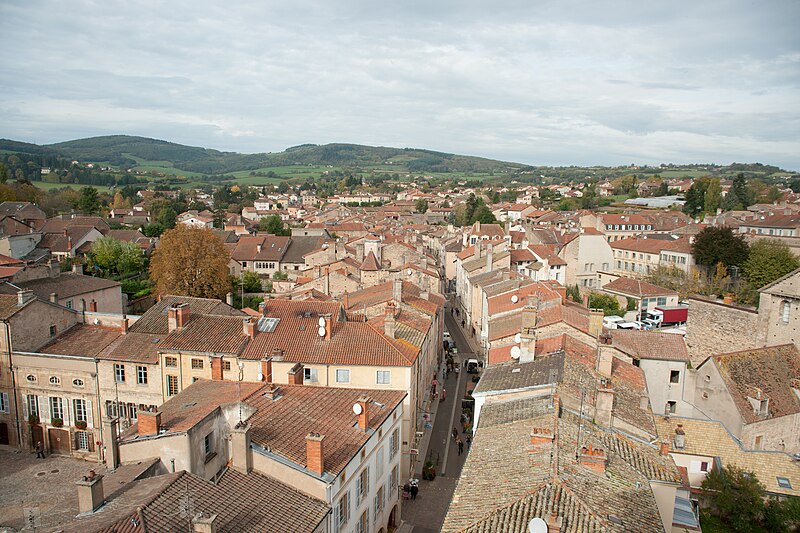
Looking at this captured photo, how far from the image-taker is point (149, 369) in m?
30.7

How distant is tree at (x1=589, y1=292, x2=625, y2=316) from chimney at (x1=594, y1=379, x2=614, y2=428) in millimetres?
35153

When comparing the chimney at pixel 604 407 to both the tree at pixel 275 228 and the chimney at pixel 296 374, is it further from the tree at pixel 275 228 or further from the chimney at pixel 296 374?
the tree at pixel 275 228

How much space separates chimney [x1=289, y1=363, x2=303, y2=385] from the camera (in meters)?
25.8

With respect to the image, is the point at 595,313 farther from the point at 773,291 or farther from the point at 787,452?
the point at 773,291

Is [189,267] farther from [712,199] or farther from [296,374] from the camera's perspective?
[712,199]

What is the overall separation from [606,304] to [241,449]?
4519 centimetres

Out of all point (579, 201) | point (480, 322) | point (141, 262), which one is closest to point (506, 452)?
point (480, 322)

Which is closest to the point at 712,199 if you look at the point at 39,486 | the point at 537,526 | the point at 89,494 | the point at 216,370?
the point at 216,370

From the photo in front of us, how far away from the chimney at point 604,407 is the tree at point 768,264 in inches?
1696

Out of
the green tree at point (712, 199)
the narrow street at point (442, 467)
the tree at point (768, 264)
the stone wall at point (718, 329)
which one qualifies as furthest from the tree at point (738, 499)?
the green tree at point (712, 199)

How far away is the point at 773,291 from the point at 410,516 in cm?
2583

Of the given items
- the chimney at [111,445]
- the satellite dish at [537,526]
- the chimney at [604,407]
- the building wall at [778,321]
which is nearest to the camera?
the satellite dish at [537,526]

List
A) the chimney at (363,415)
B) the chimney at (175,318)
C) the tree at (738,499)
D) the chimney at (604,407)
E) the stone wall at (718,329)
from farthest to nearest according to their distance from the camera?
the stone wall at (718,329) → the chimney at (175,318) → the tree at (738,499) → the chimney at (363,415) → the chimney at (604,407)

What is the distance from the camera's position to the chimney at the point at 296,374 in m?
25.8
